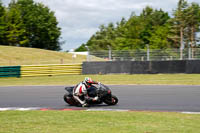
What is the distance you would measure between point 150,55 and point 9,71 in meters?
10.2

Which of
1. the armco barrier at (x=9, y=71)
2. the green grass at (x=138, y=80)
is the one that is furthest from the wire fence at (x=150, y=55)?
the armco barrier at (x=9, y=71)

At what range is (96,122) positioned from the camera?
8023mm

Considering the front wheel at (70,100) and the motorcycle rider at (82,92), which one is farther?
the front wheel at (70,100)

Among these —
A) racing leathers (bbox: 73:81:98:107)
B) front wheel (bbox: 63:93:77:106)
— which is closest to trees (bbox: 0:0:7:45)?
front wheel (bbox: 63:93:77:106)

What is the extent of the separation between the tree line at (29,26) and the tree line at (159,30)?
15.4 m

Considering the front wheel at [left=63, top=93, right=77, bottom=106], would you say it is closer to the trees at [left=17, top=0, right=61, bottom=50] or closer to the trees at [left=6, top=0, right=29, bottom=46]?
the trees at [left=6, top=0, right=29, bottom=46]

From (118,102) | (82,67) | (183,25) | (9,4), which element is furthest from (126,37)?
(118,102)

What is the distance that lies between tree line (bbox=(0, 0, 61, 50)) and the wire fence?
45.9 metres

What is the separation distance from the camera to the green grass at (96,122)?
7.02 m

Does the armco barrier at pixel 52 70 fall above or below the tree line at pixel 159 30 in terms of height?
below

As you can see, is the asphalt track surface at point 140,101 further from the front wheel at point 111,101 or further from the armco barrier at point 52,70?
the armco barrier at point 52,70

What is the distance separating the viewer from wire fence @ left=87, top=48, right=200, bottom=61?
77.2 feet

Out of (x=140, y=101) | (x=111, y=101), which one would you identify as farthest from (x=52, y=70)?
(x=111, y=101)

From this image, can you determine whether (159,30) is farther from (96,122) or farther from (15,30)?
(96,122)
